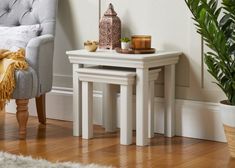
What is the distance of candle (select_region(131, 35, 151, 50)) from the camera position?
403 centimetres

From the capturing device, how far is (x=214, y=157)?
3662 millimetres

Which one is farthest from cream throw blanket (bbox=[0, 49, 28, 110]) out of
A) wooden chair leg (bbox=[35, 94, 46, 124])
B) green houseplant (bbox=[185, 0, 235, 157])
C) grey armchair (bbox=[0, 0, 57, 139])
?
green houseplant (bbox=[185, 0, 235, 157])

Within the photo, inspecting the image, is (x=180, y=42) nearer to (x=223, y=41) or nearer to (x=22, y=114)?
(x=223, y=41)

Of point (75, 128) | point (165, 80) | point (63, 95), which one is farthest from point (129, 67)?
point (63, 95)

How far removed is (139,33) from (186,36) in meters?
0.37

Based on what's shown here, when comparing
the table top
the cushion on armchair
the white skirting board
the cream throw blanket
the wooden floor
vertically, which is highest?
the cushion on armchair

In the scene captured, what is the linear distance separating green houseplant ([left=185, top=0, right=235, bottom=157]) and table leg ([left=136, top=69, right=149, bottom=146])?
442mm

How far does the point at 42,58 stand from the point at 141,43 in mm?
713

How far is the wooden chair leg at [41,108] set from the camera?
4574mm

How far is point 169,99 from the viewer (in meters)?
4.18

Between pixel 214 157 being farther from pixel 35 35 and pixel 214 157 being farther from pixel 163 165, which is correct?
pixel 35 35

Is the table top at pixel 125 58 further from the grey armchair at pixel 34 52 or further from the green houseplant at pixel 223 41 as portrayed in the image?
the green houseplant at pixel 223 41

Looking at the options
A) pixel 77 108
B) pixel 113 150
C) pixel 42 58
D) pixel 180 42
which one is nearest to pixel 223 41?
pixel 180 42

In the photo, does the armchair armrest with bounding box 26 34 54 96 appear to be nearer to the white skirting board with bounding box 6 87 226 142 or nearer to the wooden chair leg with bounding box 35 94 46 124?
the wooden chair leg with bounding box 35 94 46 124
